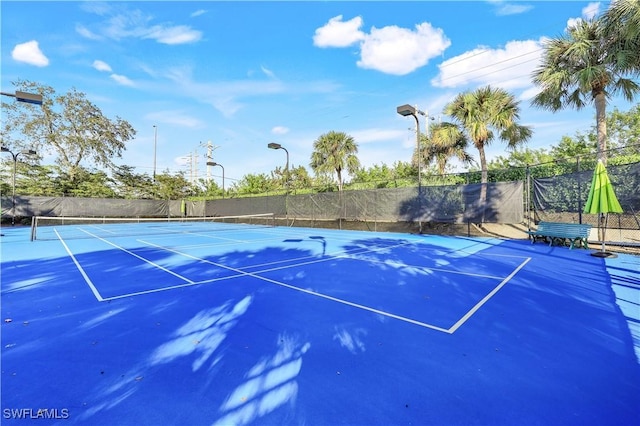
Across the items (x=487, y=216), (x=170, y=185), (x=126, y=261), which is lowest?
(x=126, y=261)

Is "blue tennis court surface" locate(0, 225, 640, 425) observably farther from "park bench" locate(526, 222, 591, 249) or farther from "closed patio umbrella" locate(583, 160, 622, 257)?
"park bench" locate(526, 222, 591, 249)

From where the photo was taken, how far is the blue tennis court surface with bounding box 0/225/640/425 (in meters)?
1.88

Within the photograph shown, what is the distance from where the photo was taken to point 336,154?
22.1m

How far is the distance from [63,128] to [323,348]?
110 ft

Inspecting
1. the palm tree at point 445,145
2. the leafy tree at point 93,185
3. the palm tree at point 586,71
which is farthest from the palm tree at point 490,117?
the leafy tree at point 93,185

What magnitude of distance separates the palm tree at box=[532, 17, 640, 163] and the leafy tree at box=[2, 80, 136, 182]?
110 ft

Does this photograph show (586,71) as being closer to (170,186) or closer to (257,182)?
(257,182)

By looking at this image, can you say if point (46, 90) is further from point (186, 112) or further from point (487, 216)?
point (487, 216)

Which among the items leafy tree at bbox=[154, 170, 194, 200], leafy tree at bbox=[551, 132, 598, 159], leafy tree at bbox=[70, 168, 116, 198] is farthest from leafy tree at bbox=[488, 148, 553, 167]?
leafy tree at bbox=[70, 168, 116, 198]

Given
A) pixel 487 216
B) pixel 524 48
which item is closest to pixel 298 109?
pixel 524 48

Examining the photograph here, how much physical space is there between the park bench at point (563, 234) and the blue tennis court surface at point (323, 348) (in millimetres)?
3305

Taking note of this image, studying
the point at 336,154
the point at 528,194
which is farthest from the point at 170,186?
the point at 528,194

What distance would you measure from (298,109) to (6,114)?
25.1 metres

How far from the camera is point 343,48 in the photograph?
15836mm
